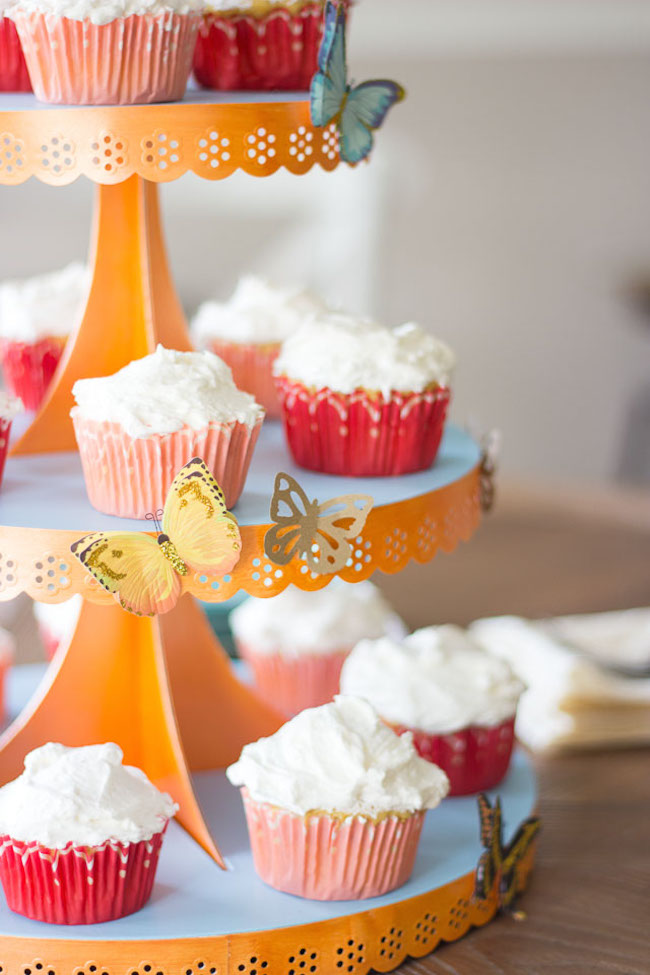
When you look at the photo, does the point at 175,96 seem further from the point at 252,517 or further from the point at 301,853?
the point at 301,853

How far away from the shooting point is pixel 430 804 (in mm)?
1475

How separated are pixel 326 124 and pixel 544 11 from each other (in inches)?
171

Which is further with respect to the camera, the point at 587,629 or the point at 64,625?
the point at 587,629

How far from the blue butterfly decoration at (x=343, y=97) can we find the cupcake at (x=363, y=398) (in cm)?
25

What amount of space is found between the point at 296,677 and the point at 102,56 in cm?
111

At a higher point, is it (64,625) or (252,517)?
(252,517)

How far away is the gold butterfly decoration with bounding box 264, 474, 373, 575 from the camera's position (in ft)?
4.43

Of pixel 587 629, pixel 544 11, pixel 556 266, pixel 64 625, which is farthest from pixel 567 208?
pixel 64 625

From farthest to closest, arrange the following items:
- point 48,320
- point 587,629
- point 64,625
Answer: point 587,629 → point 64,625 → point 48,320

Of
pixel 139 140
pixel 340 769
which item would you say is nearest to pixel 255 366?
pixel 139 140

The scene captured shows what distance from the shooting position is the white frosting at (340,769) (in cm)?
143

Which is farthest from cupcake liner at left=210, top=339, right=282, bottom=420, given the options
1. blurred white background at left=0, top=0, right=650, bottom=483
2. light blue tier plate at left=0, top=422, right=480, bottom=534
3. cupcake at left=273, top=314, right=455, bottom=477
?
blurred white background at left=0, top=0, right=650, bottom=483

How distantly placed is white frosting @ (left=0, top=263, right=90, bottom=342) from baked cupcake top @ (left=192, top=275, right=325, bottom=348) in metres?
0.21

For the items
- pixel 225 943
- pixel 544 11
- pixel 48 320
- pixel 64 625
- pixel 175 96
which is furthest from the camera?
pixel 544 11
